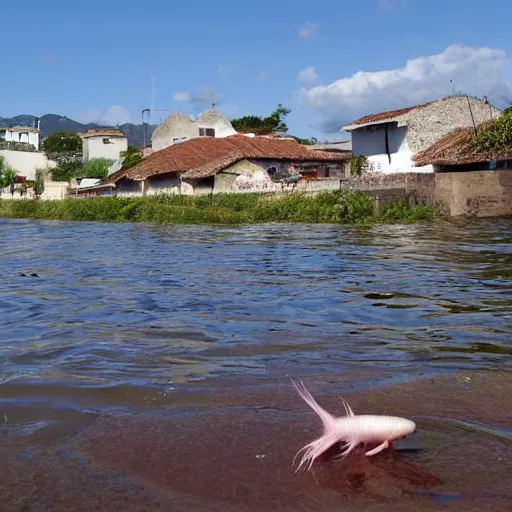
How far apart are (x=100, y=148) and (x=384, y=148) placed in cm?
3994

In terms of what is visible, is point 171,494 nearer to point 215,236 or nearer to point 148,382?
point 148,382

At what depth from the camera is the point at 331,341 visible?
5.27 m

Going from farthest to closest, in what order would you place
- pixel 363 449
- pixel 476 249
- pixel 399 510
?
pixel 476 249
pixel 363 449
pixel 399 510

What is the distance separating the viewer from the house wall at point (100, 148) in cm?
6662

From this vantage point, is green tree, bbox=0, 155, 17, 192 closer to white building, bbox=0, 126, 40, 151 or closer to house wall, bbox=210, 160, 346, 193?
white building, bbox=0, 126, 40, 151

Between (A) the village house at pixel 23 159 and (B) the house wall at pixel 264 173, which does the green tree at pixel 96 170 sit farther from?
(B) the house wall at pixel 264 173

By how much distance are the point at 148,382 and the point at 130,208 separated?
101 feet

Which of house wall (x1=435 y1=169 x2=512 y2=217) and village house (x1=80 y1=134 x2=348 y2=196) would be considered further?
village house (x1=80 y1=134 x2=348 y2=196)

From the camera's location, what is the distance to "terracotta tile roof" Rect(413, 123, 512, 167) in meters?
25.9

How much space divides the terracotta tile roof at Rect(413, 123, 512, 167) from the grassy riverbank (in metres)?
3.71

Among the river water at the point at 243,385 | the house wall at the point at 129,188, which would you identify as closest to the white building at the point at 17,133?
the house wall at the point at 129,188

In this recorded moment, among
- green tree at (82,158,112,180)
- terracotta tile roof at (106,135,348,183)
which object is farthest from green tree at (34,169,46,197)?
terracotta tile roof at (106,135,348,183)

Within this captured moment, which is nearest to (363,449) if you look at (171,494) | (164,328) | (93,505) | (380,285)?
(171,494)

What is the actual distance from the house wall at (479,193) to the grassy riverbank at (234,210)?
0.94 metres
